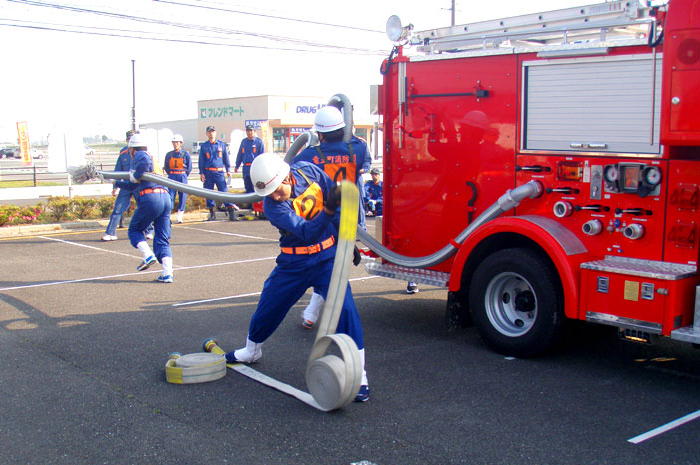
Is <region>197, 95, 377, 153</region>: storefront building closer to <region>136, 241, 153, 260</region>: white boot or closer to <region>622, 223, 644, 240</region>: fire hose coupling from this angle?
<region>136, 241, 153, 260</region>: white boot

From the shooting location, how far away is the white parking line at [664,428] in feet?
14.6

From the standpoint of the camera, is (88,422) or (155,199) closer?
(88,422)

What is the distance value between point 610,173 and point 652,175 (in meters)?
0.34

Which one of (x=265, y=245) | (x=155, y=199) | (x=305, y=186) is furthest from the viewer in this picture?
(x=265, y=245)

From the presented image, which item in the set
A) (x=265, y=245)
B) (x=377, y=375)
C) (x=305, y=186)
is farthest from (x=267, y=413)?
(x=265, y=245)

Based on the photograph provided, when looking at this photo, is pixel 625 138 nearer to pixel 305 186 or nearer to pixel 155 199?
pixel 305 186

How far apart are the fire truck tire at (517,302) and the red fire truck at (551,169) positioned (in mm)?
12

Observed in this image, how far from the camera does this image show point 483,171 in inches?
257

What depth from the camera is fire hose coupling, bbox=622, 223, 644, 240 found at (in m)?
5.45

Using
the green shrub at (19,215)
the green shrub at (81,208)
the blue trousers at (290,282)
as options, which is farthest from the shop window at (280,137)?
the blue trousers at (290,282)

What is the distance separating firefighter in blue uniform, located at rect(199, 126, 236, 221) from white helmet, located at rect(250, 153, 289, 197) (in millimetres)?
12133

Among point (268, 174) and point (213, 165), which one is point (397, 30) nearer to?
point (268, 174)

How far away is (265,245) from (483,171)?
7.05 m

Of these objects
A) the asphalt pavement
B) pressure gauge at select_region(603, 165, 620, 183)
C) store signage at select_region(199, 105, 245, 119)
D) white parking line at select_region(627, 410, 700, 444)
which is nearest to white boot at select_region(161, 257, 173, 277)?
the asphalt pavement
